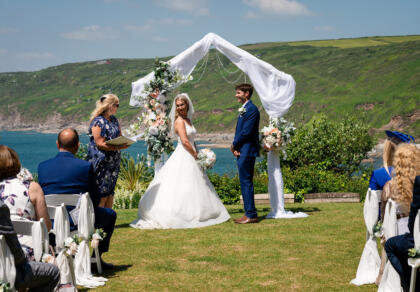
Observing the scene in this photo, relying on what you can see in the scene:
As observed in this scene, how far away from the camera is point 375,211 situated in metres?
5.41

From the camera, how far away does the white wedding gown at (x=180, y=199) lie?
903cm

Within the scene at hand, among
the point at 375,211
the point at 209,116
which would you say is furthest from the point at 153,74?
the point at 209,116

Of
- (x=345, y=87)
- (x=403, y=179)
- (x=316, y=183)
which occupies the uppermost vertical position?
(x=345, y=87)

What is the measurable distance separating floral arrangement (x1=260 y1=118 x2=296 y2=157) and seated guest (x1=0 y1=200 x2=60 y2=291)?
20.6 ft

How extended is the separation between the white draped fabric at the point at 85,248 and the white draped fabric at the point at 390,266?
3116mm

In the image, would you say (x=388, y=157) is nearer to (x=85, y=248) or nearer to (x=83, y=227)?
(x=83, y=227)

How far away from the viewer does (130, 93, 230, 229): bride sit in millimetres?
9039

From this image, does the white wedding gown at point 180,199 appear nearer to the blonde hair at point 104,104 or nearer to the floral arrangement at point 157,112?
the floral arrangement at point 157,112

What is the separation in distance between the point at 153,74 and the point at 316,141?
9639 mm

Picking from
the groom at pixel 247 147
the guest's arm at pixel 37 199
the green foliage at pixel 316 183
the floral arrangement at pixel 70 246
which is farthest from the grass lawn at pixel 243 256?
the green foliage at pixel 316 183

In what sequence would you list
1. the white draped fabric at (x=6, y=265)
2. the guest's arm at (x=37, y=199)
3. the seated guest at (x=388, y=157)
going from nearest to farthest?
the white draped fabric at (x=6, y=265) < the guest's arm at (x=37, y=199) < the seated guest at (x=388, y=157)

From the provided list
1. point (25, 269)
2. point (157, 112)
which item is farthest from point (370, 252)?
point (157, 112)

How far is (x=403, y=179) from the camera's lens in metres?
4.77

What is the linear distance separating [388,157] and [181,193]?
4530 mm
